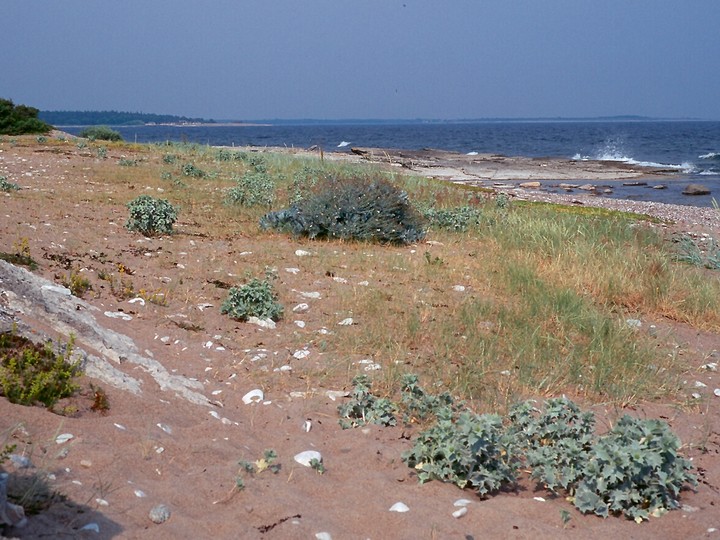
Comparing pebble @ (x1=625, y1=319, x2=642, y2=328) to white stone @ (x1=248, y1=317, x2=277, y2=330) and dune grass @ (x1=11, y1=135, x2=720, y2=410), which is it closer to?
dune grass @ (x1=11, y1=135, x2=720, y2=410)

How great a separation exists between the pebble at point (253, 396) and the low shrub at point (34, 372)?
1.10m

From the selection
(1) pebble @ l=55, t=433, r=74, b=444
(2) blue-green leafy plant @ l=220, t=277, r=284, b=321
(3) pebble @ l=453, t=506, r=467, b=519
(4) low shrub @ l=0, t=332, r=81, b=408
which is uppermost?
(4) low shrub @ l=0, t=332, r=81, b=408

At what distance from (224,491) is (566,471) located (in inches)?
68.5

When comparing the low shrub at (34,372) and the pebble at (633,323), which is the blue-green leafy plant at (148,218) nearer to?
the low shrub at (34,372)

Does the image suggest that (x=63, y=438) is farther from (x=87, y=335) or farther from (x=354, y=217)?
(x=354, y=217)

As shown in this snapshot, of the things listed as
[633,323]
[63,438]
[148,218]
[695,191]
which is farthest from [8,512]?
[695,191]

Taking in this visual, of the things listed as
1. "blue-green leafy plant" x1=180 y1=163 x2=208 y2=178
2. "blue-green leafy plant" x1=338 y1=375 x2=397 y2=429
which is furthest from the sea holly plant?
"blue-green leafy plant" x1=180 y1=163 x2=208 y2=178

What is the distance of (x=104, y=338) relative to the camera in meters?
4.86

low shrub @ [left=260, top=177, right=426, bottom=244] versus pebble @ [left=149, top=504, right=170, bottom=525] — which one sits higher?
low shrub @ [left=260, top=177, right=426, bottom=244]

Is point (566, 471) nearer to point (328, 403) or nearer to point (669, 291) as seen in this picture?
point (328, 403)

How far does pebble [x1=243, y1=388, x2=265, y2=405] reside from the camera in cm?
478

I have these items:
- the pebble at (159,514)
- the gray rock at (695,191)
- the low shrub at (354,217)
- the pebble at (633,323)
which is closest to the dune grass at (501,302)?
the pebble at (633,323)

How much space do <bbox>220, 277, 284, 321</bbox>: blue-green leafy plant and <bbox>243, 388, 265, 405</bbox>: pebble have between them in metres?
1.46

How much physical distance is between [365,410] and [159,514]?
71.6 inches
